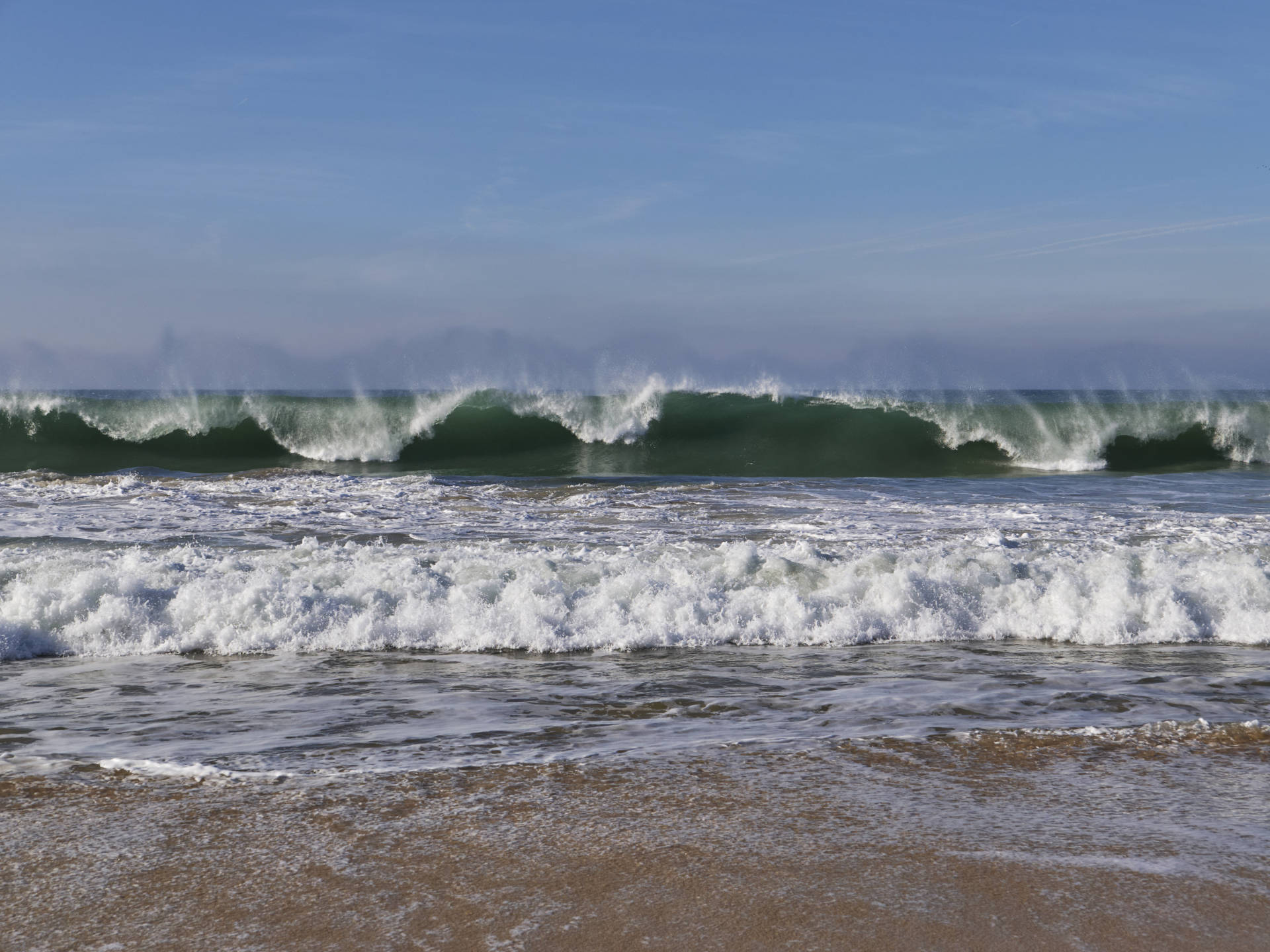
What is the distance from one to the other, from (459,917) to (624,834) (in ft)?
2.14

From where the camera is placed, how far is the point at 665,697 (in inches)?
186

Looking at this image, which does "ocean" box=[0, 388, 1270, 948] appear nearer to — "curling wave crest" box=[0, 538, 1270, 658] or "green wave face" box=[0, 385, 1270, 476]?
"curling wave crest" box=[0, 538, 1270, 658]

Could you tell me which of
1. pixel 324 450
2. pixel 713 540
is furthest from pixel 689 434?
pixel 713 540

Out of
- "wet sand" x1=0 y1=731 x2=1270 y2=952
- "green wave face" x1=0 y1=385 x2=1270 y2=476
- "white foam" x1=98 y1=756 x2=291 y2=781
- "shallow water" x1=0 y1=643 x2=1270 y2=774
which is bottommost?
"shallow water" x1=0 y1=643 x2=1270 y2=774

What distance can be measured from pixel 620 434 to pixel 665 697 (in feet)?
57.6

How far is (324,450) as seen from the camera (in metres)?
21.2

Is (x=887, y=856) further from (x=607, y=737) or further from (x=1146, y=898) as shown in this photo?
(x=607, y=737)

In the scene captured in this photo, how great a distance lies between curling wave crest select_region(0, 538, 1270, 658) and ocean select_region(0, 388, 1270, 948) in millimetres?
31

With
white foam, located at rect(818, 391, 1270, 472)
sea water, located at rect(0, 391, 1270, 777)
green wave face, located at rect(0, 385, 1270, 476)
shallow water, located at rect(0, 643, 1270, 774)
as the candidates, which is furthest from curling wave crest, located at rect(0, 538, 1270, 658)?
white foam, located at rect(818, 391, 1270, 472)

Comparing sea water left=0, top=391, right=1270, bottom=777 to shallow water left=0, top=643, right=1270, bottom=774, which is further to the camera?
sea water left=0, top=391, right=1270, bottom=777

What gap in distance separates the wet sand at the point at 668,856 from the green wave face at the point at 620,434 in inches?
627

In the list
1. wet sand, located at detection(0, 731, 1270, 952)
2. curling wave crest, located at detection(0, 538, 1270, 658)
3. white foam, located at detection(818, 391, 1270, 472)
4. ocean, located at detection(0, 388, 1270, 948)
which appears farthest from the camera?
white foam, located at detection(818, 391, 1270, 472)

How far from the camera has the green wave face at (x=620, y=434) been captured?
66.8 feet

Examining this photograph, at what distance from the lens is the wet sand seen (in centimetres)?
232
